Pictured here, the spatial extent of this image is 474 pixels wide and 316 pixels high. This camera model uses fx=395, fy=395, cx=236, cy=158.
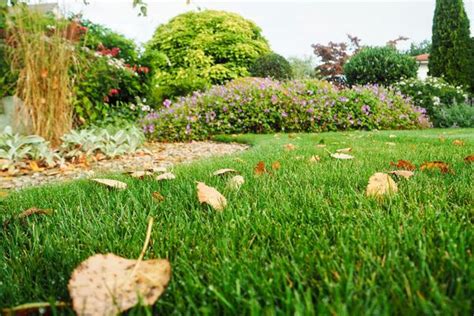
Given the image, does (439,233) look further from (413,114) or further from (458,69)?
(458,69)

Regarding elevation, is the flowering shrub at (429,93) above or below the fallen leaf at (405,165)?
above

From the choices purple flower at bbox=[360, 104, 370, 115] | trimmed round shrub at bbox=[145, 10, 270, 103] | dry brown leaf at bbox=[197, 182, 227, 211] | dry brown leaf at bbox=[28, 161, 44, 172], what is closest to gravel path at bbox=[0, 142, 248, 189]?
dry brown leaf at bbox=[28, 161, 44, 172]

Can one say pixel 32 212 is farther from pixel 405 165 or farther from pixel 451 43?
pixel 451 43

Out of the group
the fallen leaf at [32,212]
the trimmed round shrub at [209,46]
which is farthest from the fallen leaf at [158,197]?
the trimmed round shrub at [209,46]

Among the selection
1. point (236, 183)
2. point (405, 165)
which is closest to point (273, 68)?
point (405, 165)

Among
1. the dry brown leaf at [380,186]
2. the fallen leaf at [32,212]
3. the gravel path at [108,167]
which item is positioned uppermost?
the dry brown leaf at [380,186]

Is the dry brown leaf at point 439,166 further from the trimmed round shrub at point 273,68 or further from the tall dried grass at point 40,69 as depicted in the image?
the trimmed round shrub at point 273,68

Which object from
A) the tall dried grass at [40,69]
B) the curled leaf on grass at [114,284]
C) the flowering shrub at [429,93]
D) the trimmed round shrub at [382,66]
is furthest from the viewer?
the trimmed round shrub at [382,66]

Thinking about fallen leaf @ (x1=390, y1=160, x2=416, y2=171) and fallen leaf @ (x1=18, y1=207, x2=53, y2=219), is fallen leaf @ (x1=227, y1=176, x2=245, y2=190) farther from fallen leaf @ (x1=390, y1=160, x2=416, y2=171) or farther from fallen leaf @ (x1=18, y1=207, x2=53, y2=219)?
fallen leaf @ (x1=390, y1=160, x2=416, y2=171)

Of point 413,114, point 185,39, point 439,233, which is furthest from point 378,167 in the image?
point 185,39

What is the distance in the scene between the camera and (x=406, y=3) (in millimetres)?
18484

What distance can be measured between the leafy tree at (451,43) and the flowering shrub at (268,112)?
23.7 feet

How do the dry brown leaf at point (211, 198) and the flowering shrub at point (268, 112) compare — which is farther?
the flowering shrub at point (268, 112)

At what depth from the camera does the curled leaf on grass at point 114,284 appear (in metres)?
0.62
